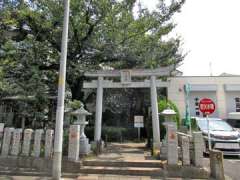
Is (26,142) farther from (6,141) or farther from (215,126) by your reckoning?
(215,126)

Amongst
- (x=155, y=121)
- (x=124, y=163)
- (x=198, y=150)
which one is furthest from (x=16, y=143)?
(x=198, y=150)

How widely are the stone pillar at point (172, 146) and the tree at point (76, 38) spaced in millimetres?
6107

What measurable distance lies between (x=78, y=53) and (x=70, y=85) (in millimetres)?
2152

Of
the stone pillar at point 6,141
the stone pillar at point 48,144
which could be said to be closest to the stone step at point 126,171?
the stone pillar at point 48,144

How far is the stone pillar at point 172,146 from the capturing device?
8.77m

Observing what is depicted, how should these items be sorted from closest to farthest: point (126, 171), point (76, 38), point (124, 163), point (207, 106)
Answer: point (126, 171)
point (124, 163)
point (207, 106)
point (76, 38)

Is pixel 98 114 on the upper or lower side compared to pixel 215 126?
upper

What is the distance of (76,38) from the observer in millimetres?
13406

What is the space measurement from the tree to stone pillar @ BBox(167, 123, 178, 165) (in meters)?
6.11

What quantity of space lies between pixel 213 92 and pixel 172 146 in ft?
62.7

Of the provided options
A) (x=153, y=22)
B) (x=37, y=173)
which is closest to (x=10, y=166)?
(x=37, y=173)

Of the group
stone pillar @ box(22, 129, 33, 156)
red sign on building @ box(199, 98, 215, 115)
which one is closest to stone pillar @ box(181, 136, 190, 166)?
red sign on building @ box(199, 98, 215, 115)

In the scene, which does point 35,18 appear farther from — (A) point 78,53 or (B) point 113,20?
(B) point 113,20

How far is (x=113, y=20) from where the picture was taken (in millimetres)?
12781
